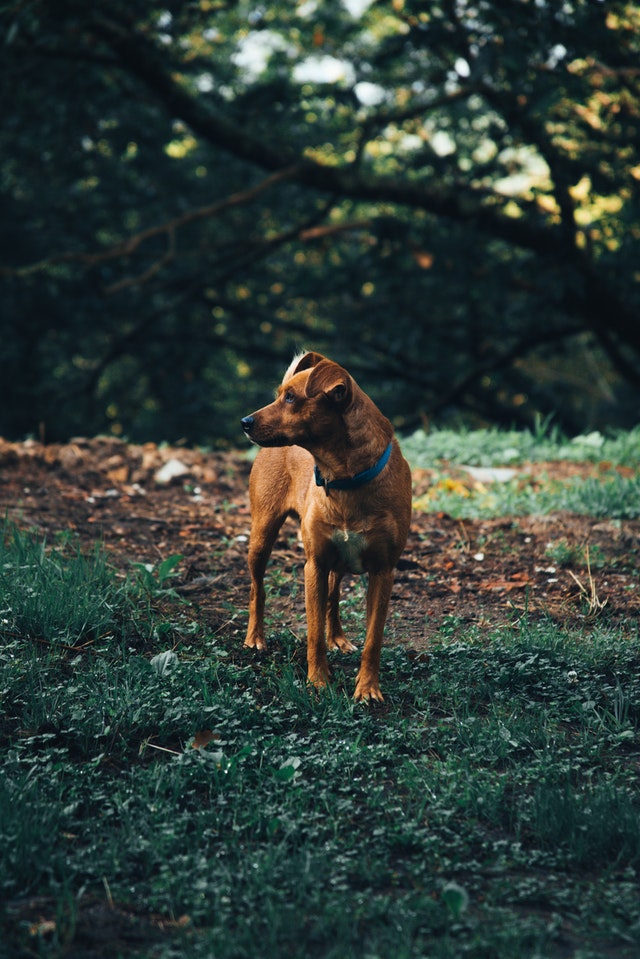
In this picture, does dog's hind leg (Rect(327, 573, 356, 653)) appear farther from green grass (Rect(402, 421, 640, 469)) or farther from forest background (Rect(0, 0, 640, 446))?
forest background (Rect(0, 0, 640, 446))

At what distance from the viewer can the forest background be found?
934 centimetres

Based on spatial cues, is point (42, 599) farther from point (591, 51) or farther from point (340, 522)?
point (591, 51)

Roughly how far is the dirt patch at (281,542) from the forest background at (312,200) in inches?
43.1

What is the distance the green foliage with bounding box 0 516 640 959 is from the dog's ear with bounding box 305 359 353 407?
1207mm

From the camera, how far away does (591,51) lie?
8.97m

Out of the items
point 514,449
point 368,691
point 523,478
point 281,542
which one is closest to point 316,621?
point 368,691

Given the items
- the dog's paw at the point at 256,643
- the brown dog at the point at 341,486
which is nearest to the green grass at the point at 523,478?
the dog's paw at the point at 256,643

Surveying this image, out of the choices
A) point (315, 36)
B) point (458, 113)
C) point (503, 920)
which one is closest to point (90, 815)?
point (503, 920)

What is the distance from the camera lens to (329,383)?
3779 mm

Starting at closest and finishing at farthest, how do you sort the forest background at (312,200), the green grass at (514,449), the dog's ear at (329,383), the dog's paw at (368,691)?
the dog's ear at (329,383) → the dog's paw at (368,691) → the green grass at (514,449) → the forest background at (312,200)

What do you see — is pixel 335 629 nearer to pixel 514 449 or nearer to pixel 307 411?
pixel 307 411

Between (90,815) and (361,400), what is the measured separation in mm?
1861

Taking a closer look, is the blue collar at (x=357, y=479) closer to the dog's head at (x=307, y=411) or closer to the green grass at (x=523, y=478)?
the dog's head at (x=307, y=411)

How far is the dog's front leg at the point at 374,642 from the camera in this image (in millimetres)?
3988
